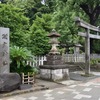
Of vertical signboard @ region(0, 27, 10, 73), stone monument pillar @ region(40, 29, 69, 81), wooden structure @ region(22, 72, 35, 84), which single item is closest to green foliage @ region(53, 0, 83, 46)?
stone monument pillar @ region(40, 29, 69, 81)

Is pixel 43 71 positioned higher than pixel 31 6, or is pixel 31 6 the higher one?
pixel 31 6

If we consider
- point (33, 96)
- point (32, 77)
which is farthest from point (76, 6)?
point (33, 96)

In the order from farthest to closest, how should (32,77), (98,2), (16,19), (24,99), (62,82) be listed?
(98,2), (16,19), (62,82), (32,77), (24,99)

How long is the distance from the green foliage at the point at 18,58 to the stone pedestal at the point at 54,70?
1.64 meters

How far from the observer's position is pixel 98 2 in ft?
58.2

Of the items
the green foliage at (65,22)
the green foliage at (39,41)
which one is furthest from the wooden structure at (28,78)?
the green foliage at (65,22)

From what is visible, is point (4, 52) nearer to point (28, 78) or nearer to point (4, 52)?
point (4, 52)

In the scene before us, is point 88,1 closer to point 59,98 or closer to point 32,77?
point 32,77

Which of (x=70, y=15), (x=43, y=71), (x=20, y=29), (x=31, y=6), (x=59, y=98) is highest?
(x=31, y=6)

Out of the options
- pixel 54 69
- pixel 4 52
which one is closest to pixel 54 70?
pixel 54 69

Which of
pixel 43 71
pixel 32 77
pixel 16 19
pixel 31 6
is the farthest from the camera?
pixel 31 6

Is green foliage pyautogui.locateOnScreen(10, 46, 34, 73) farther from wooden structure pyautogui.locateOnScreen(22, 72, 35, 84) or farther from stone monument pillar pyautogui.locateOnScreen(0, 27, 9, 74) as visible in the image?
stone monument pillar pyautogui.locateOnScreen(0, 27, 9, 74)

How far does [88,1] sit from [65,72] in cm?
841

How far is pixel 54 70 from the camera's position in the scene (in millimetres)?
11273
